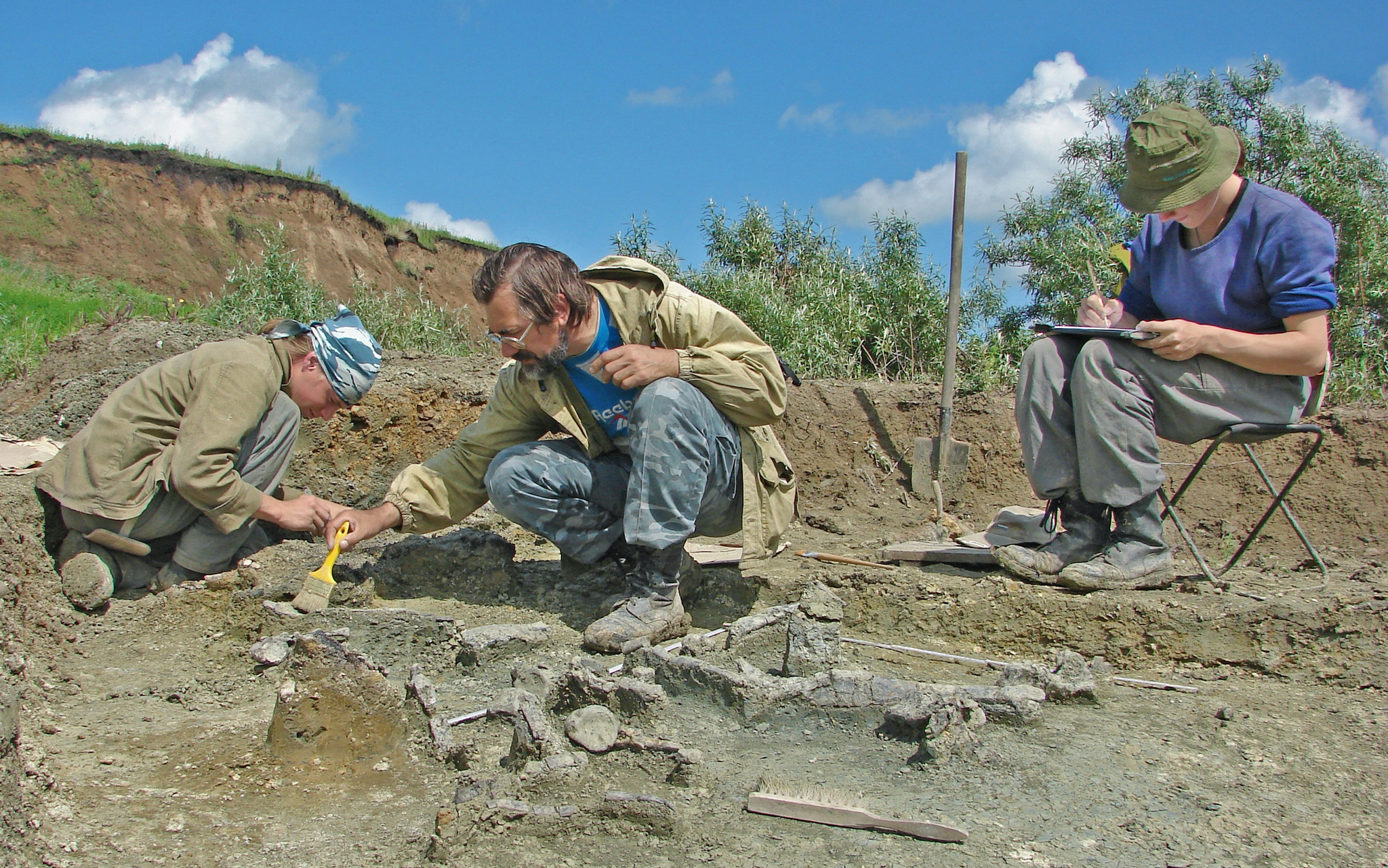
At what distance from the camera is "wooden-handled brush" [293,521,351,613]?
117 inches

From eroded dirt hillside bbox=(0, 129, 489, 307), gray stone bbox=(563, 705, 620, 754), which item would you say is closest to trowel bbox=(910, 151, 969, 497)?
gray stone bbox=(563, 705, 620, 754)

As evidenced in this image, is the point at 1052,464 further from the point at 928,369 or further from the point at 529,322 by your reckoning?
the point at 928,369

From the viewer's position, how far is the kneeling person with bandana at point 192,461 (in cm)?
296

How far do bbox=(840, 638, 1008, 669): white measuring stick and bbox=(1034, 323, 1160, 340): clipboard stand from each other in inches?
45.9

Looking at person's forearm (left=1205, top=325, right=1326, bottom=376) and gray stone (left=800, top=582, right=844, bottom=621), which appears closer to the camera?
person's forearm (left=1205, top=325, right=1326, bottom=376)

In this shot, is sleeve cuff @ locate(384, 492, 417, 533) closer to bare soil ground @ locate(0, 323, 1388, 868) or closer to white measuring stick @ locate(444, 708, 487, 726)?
bare soil ground @ locate(0, 323, 1388, 868)

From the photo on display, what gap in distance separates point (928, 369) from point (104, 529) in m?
6.05

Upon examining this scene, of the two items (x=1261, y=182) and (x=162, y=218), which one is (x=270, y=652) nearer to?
(x=1261, y=182)

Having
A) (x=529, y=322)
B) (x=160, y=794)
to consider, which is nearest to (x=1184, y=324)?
(x=529, y=322)

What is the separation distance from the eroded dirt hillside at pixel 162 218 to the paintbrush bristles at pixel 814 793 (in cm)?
1681

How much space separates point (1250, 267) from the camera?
3.00m

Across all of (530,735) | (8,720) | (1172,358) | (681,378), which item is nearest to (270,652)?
(8,720)

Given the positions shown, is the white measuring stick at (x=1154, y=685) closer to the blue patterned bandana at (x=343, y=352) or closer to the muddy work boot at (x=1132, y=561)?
the muddy work boot at (x=1132, y=561)

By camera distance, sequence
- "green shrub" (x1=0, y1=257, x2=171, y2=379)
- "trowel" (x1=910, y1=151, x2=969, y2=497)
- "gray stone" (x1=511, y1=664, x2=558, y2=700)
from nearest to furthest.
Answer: "gray stone" (x1=511, y1=664, x2=558, y2=700) < "trowel" (x1=910, y1=151, x2=969, y2=497) < "green shrub" (x1=0, y1=257, x2=171, y2=379)
